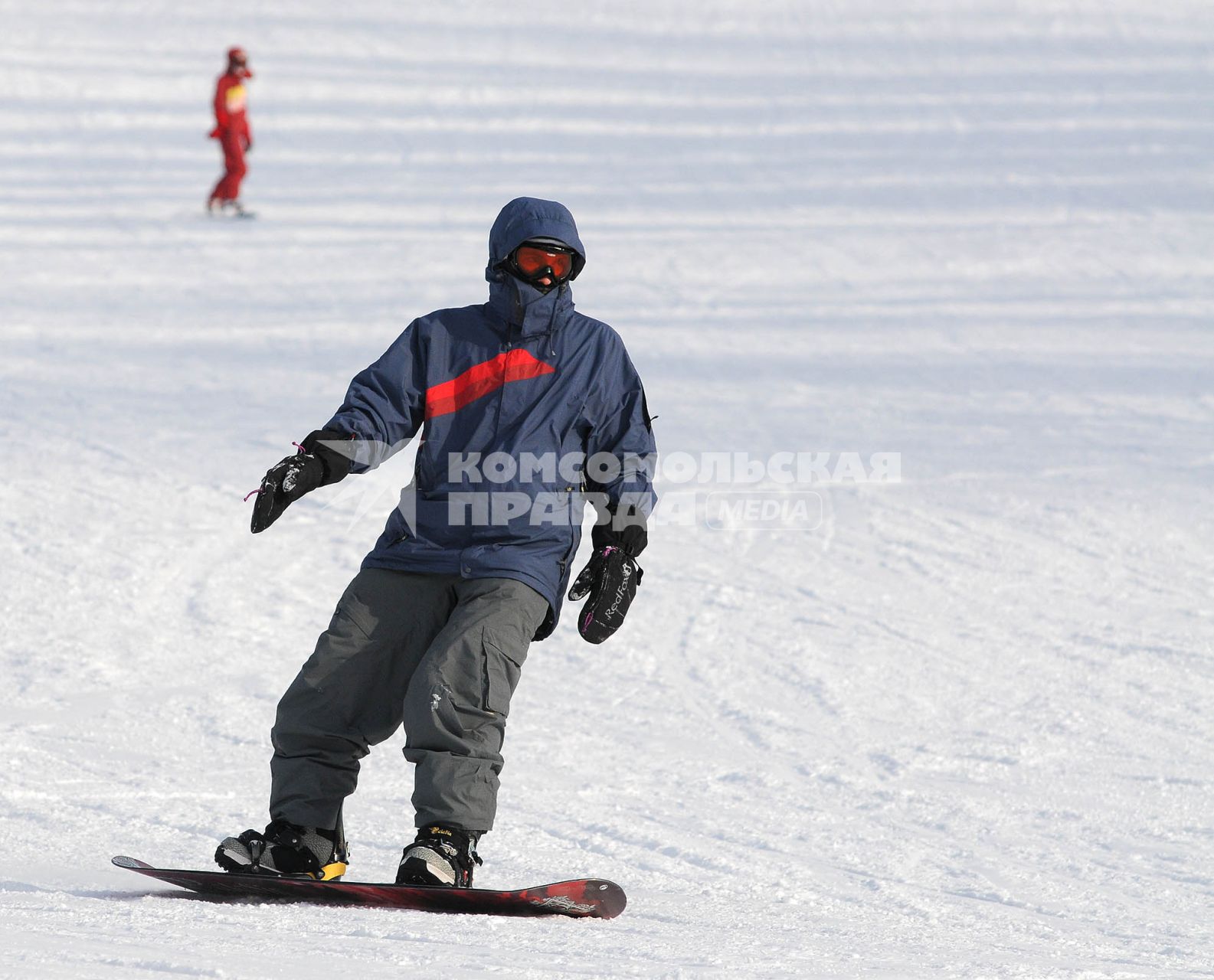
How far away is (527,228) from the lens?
10.4 feet

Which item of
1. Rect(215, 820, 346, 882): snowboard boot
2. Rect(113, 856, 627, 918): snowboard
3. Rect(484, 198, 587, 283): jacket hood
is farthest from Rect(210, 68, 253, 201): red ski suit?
Rect(113, 856, 627, 918): snowboard

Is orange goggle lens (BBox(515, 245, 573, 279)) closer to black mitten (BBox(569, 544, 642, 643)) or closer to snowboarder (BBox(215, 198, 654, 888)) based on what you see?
snowboarder (BBox(215, 198, 654, 888))

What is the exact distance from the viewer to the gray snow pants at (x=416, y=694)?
298 cm

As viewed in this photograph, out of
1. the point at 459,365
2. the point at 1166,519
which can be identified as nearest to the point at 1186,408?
the point at 1166,519

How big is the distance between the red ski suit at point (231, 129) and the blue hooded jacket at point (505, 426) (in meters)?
10.1

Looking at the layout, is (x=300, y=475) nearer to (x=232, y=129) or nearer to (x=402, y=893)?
(x=402, y=893)

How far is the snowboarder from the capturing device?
118 inches

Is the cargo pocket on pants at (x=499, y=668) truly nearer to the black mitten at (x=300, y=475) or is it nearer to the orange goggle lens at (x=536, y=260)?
the black mitten at (x=300, y=475)

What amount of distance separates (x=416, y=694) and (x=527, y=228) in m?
0.95

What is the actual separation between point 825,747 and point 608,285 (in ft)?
22.1

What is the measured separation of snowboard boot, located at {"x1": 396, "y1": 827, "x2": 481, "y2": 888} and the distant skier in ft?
34.6

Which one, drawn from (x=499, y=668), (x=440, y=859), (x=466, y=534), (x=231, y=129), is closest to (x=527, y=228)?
(x=466, y=534)

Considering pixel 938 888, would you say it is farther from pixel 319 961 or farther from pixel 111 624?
pixel 111 624

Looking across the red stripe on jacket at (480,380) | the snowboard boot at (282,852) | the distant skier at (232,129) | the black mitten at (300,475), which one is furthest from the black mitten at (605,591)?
the distant skier at (232,129)
